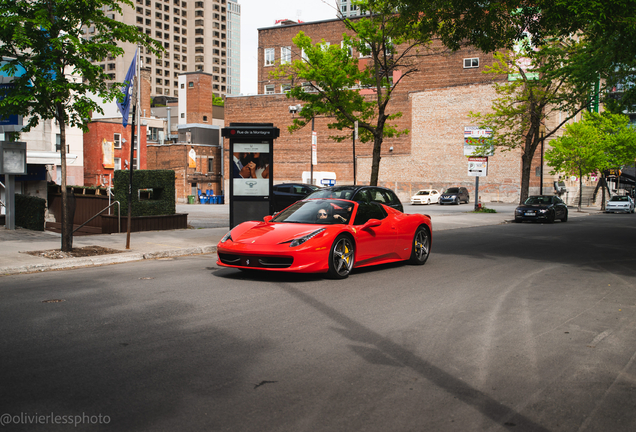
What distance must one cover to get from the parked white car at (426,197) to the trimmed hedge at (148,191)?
3770 cm

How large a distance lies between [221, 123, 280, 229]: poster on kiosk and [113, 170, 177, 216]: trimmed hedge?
327 cm

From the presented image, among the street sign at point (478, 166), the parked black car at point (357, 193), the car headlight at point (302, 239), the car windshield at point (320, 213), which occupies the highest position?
the street sign at point (478, 166)

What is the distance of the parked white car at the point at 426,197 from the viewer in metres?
53.5

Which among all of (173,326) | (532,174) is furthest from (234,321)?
(532,174)

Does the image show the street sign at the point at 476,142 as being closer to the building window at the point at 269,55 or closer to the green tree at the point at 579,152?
the green tree at the point at 579,152

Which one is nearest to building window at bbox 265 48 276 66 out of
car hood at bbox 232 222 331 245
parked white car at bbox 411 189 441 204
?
parked white car at bbox 411 189 441 204

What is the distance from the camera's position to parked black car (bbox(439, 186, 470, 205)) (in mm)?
53219

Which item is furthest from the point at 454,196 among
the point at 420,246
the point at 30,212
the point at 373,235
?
the point at 373,235

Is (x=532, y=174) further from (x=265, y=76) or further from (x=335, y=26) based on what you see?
(x=265, y=76)

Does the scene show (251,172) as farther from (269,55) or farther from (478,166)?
(269,55)

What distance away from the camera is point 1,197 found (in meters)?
20.8

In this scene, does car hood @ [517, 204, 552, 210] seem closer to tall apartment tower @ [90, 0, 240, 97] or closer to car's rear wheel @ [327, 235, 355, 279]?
car's rear wheel @ [327, 235, 355, 279]

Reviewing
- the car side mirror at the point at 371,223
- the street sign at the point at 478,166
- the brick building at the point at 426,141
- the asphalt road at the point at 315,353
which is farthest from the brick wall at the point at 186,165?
the asphalt road at the point at 315,353

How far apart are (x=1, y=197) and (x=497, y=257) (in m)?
17.8
